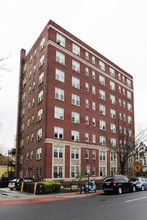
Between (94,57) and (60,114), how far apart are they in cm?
1503

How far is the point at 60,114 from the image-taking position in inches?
1353

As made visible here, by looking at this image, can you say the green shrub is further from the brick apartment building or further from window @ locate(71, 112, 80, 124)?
window @ locate(71, 112, 80, 124)

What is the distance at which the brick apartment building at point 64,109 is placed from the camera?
108 ft

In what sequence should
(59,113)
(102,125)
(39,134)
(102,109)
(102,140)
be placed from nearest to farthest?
(39,134) → (59,113) → (102,140) → (102,125) → (102,109)

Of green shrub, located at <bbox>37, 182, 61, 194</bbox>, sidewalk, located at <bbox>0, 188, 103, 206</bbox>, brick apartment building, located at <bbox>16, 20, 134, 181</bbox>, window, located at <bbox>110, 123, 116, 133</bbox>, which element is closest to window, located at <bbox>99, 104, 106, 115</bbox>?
brick apartment building, located at <bbox>16, 20, 134, 181</bbox>

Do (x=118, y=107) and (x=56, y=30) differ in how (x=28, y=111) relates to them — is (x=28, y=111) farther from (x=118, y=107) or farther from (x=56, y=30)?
(x=118, y=107)

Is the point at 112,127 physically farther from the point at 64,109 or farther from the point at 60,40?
the point at 60,40

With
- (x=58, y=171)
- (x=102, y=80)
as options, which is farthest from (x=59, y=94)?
(x=102, y=80)

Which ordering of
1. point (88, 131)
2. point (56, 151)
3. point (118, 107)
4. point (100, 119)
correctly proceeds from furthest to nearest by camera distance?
point (118, 107) < point (100, 119) < point (88, 131) < point (56, 151)

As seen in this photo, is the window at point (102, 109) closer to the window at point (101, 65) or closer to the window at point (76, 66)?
the window at point (101, 65)

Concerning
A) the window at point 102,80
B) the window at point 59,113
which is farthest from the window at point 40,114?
the window at point 102,80

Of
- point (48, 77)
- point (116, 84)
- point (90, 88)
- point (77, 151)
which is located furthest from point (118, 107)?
point (48, 77)

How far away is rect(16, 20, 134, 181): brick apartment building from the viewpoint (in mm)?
32906

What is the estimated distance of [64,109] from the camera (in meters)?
35.1
